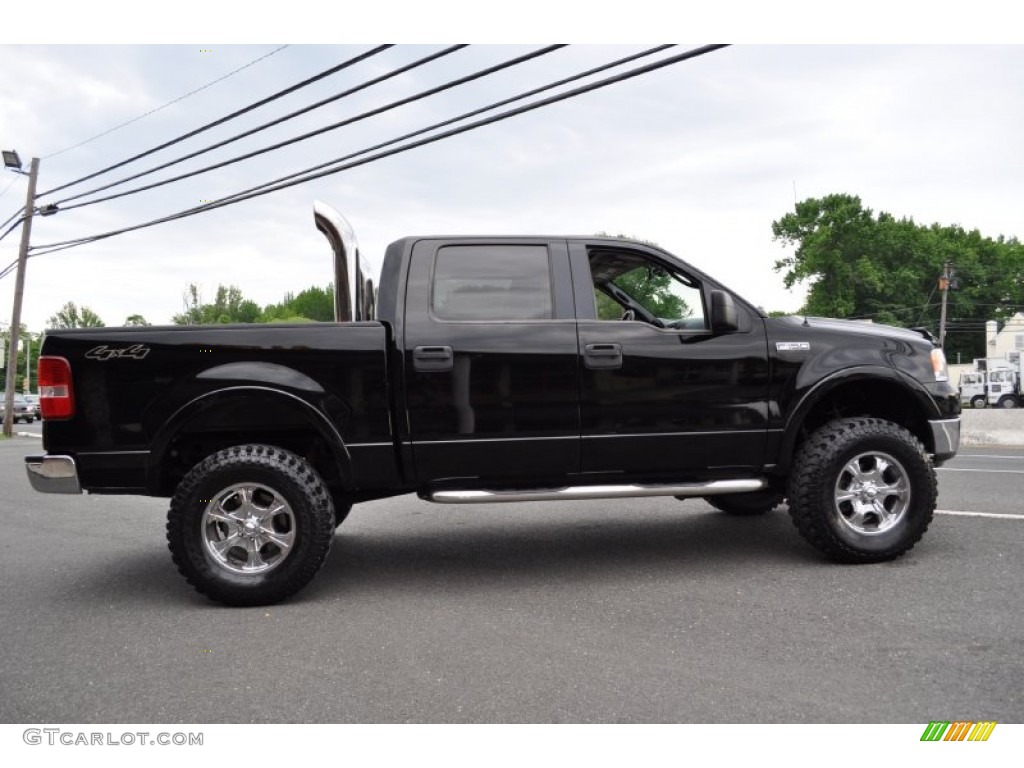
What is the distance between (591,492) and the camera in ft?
14.8

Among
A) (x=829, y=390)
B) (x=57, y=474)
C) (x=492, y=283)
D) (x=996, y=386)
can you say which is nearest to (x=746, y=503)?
(x=829, y=390)

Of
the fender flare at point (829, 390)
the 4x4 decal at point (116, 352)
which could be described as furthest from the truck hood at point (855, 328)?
the 4x4 decal at point (116, 352)

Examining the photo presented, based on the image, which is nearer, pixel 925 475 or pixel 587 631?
pixel 587 631

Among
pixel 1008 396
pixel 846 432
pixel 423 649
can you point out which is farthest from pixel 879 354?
pixel 1008 396

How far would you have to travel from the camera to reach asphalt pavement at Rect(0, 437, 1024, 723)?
2842mm

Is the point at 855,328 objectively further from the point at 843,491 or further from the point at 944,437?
the point at 843,491

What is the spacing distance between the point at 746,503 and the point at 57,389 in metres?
4.67

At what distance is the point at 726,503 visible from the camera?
6.23m

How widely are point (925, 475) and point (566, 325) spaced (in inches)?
89.2

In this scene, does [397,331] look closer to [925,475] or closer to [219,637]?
[219,637]

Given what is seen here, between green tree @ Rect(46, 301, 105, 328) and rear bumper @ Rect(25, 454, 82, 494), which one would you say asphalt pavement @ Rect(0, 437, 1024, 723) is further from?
green tree @ Rect(46, 301, 105, 328)

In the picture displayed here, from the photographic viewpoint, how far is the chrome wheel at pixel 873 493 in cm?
469

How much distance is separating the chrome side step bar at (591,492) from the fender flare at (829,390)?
0.84ft

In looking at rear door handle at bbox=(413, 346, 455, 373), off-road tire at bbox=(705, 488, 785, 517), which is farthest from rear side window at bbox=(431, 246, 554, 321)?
off-road tire at bbox=(705, 488, 785, 517)
